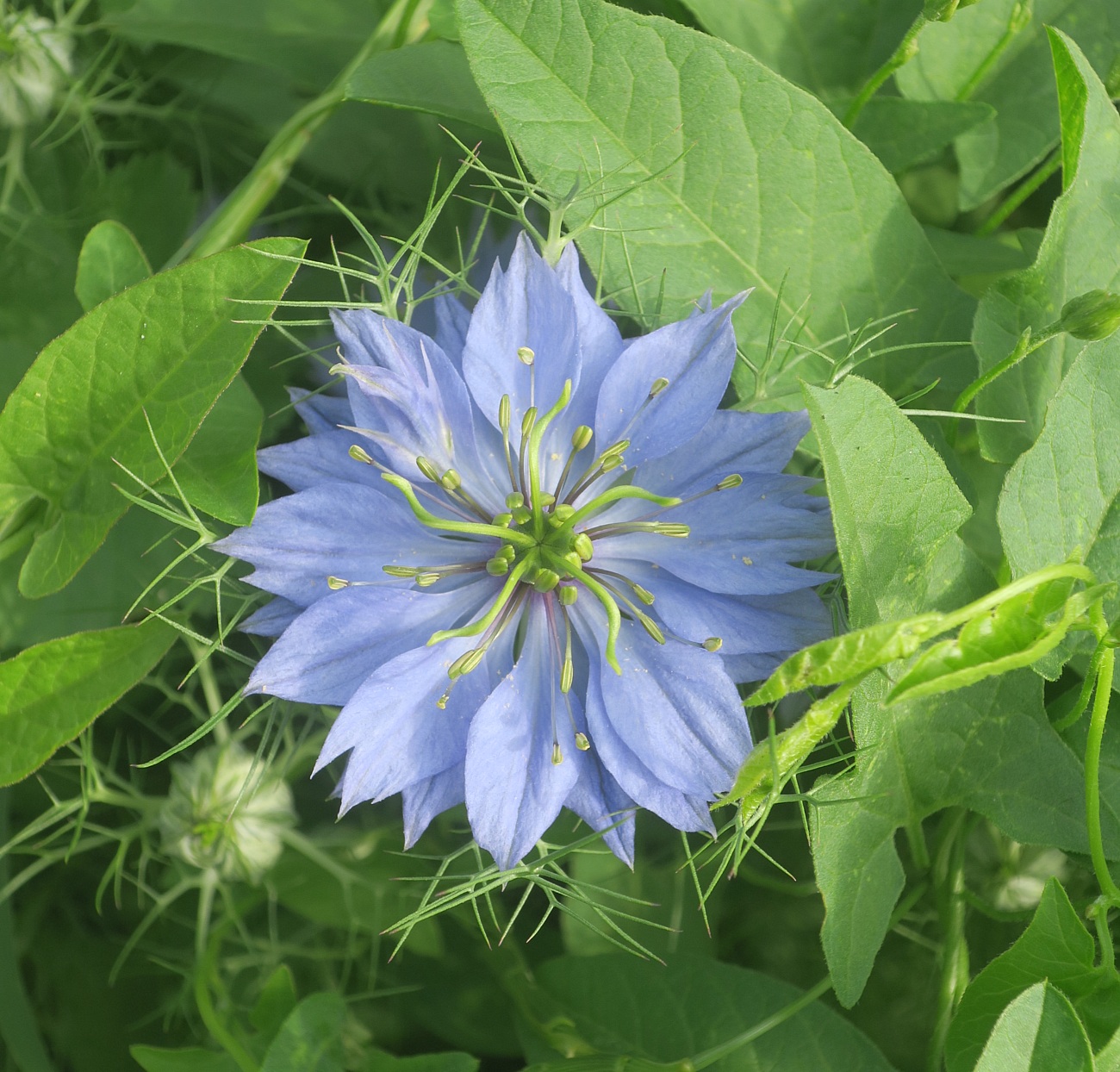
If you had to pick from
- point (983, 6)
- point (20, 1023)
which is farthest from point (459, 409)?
point (20, 1023)

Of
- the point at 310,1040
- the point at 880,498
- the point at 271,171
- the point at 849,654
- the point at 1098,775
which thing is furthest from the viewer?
the point at 271,171

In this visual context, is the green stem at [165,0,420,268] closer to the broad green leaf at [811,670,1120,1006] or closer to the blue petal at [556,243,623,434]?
the blue petal at [556,243,623,434]

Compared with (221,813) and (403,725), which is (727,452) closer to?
(403,725)

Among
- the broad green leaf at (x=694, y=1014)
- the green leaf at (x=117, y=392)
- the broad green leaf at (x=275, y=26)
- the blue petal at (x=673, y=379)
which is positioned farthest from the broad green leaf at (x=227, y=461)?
the broad green leaf at (x=694, y=1014)

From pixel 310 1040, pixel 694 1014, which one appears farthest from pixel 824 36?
pixel 310 1040

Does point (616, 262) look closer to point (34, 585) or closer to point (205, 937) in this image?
point (34, 585)

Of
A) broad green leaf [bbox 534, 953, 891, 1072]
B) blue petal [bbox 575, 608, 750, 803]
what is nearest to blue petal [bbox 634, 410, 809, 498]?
blue petal [bbox 575, 608, 750, 803]
